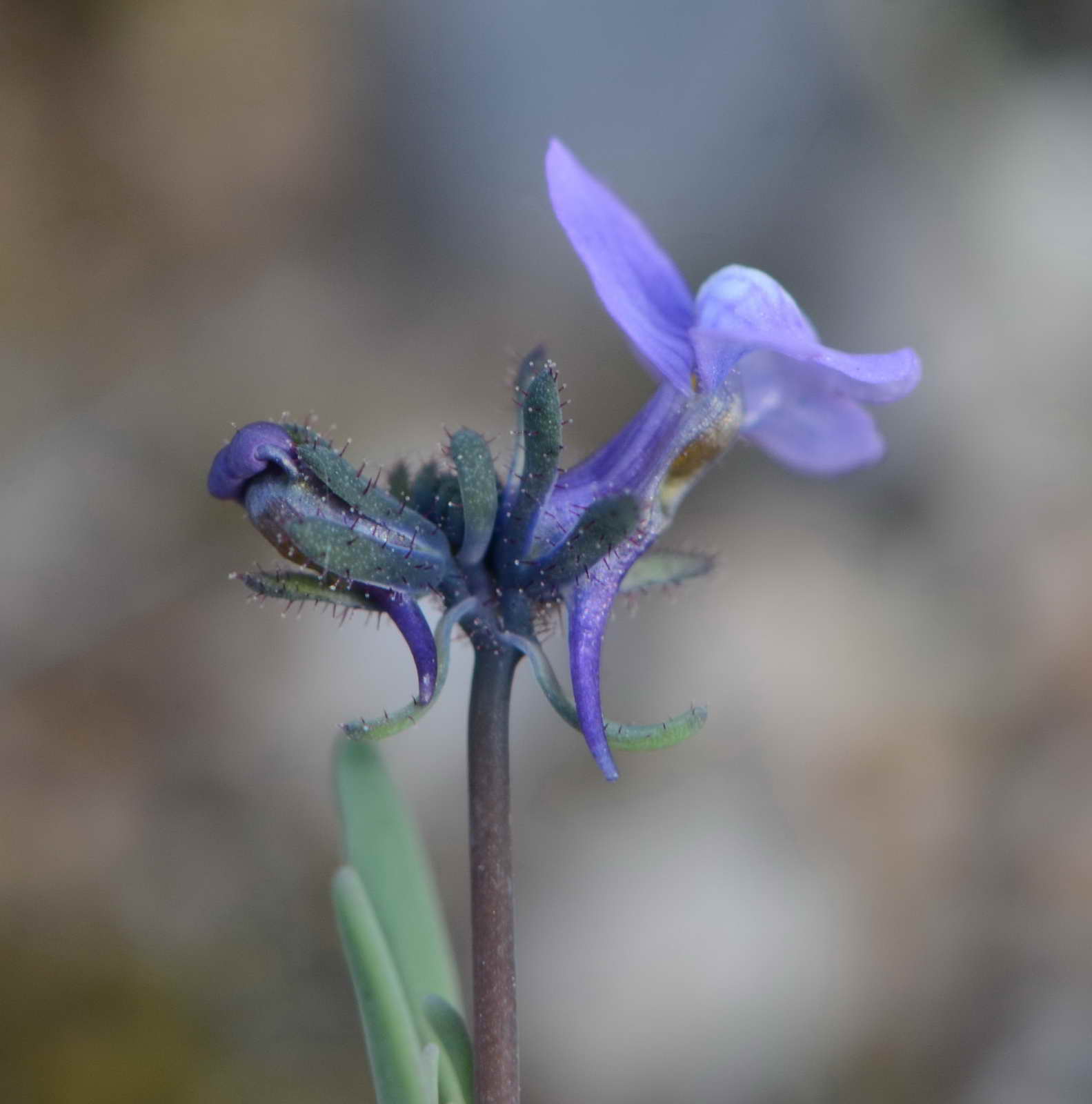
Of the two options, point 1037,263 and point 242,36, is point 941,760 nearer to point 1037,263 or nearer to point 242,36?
point 1037,263

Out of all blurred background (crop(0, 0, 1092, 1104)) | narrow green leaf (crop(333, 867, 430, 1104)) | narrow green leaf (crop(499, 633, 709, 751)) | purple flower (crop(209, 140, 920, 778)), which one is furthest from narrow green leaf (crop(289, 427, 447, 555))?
blurred background (crop(0, 0, 1092, 1104))

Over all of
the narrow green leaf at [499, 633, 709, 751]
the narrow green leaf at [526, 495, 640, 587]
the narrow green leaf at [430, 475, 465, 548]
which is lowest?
the narrow green leaf at [499, 633, 709, 751]

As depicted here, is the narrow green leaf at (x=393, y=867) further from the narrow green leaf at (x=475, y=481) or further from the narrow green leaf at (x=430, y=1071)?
the narrow green leaf at (x=475, y=481)

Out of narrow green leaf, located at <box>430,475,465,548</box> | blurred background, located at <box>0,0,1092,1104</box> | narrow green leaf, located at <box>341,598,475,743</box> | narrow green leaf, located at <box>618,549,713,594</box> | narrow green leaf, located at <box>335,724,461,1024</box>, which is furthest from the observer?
blurred background, located at <box>0,0,1092,1104</box>

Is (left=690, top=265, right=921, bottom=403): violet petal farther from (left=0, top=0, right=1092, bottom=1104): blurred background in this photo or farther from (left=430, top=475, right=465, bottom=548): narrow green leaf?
(left=0, top=0, right=1092, bottom=1104): blurred background

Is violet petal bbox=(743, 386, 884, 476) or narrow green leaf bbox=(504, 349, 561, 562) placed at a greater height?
violet petal bbox=(743, 386, 884, 476)

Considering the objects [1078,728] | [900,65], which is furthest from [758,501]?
[900,65]
